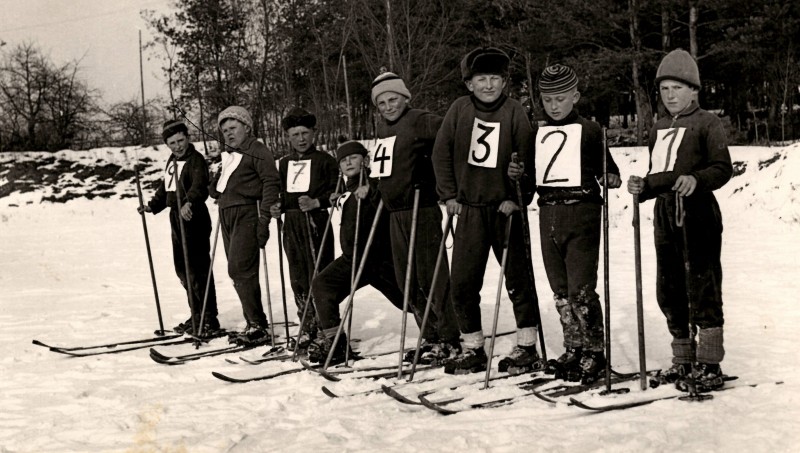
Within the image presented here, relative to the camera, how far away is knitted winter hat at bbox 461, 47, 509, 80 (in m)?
4.81

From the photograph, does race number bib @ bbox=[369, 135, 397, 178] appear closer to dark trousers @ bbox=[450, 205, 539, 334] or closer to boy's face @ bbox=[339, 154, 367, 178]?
boy's face @ bbox=[339, 154, 367, 178]

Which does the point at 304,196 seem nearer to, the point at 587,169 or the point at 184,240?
the point at 184,240

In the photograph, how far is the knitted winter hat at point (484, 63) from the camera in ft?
15.8

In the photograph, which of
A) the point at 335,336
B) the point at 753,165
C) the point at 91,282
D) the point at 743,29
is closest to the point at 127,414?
the point at 335,336

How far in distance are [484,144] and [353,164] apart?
1.42m

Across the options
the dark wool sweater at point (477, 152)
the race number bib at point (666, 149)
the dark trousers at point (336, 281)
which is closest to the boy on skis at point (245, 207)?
the dark trousers at point (336, 281)

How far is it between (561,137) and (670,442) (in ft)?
6.46

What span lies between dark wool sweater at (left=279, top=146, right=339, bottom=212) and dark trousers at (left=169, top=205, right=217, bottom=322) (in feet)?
3.93

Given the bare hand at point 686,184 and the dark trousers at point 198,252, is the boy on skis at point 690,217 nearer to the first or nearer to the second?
the bare hand at point 686,184

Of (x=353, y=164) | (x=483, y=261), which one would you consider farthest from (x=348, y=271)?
(x=483, y=261)

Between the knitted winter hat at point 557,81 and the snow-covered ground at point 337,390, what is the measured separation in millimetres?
1878

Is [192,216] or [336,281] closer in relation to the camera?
[336,281]

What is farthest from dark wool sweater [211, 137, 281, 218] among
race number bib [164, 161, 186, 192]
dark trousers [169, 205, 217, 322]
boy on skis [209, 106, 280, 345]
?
race number bib [164, 161, 186, 192]

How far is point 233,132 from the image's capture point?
6617mm
